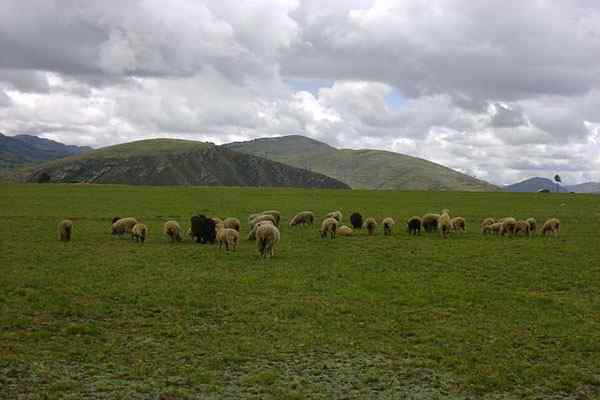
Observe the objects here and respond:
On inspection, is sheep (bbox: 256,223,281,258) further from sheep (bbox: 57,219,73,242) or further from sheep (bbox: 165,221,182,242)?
sheep (bbox: 57,219,73,242)

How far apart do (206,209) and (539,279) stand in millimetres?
37388

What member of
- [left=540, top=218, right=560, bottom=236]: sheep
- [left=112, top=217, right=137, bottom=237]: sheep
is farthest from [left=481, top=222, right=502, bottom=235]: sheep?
[left=112, top=217, right=137, bottom=237]: sheep

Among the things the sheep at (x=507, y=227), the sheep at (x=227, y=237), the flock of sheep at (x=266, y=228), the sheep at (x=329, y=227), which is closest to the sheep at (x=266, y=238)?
the flock of sheep at (x=266, y=228)

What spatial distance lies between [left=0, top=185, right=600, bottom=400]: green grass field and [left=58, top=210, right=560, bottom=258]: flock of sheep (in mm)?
1062

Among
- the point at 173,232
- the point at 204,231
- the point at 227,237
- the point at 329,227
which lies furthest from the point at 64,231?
the point at 329,227

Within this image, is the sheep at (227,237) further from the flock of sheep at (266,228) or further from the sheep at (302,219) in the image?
the sheep at (302,219)

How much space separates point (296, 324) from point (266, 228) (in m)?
10.6

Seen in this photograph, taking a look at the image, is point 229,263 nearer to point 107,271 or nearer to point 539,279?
point 107,271

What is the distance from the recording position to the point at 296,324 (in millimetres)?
13609

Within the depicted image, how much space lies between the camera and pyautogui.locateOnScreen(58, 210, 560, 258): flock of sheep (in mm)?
25048

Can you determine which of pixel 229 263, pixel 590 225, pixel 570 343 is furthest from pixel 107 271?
pixel 590 225

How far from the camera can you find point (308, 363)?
36.2ft

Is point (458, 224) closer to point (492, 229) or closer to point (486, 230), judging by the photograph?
point (486, 230)

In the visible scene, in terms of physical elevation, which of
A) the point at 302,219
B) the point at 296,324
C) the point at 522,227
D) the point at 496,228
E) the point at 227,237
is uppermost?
the point at 302,219
